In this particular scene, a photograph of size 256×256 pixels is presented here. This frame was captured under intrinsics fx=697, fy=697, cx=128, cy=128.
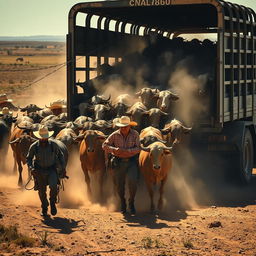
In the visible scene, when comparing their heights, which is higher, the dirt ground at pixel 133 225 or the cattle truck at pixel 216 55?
the cattle truck at pixel 216 55

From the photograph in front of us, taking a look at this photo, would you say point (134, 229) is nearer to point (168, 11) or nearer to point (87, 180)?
point (87, 180)

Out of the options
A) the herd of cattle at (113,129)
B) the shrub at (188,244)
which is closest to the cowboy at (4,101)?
the herd of cattle at (113,129)

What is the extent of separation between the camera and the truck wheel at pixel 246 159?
15289mm

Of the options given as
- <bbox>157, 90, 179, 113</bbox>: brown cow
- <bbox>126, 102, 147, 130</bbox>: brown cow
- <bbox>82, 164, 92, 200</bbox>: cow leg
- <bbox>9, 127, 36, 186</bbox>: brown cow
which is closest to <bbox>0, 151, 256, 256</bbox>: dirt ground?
<bbox>82, 164, 92, 200</bbox>: cow leg

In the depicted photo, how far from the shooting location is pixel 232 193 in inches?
571

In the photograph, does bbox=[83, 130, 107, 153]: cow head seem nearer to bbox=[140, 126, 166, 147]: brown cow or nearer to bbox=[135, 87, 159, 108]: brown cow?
bbox=[140, 126, 166, 147]: brown cow

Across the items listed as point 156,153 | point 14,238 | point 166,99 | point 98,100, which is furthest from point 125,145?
point 98,100

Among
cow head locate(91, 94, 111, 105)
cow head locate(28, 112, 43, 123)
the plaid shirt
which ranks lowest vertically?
cow head locate(28, 112, 43, 123)

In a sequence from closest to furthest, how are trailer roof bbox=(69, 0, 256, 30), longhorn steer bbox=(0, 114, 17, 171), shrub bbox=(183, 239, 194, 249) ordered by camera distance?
1. shrub bbox=(183, 239, 194, 249)
2. trailer roof bbox=(69, 0, 256, 30)
3. longhorn steer bbox=(0, 114, 17, 171)

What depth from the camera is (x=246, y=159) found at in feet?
52.8

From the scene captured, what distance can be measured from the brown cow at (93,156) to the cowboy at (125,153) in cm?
97

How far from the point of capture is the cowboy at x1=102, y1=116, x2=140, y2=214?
40.1ft

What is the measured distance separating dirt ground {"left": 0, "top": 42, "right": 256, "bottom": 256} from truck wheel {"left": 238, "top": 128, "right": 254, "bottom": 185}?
0.94 ft

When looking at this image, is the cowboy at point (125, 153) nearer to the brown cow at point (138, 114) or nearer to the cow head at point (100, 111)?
the brown cow at point (138, 114)
